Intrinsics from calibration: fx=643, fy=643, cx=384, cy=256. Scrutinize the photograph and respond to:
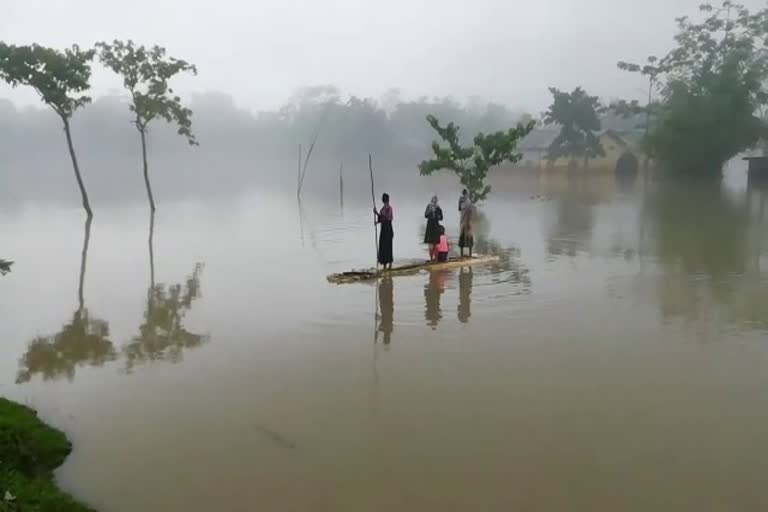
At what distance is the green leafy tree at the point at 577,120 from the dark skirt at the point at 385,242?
4157cm

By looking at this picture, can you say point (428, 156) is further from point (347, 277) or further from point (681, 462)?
point (681, 462)

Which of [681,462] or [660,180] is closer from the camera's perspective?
[681,462]

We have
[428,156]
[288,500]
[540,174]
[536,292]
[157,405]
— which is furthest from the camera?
[428,156]

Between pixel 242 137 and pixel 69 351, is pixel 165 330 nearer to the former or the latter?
pixel 69 351

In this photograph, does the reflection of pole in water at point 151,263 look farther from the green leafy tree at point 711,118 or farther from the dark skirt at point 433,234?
the green leafy tree at point 711,118

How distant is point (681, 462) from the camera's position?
213 inches

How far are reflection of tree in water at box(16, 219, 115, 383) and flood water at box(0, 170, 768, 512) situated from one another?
0.04 metres

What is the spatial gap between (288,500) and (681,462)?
3281 millimetres

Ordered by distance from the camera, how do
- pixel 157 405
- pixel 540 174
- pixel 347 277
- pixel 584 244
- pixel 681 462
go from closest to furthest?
pixel 681 462
pixel 157 405
pixel 347 277
pixel 584 244
pixel 540 174

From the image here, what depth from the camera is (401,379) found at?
741 centimetres

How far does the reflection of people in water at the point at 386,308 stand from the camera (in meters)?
9.30

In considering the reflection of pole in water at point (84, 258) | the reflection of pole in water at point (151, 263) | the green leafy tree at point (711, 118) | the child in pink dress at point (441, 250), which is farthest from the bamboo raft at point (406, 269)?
the green leafy tree at point (711, 118)

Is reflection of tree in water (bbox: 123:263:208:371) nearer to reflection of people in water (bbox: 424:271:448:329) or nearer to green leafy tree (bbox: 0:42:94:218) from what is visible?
reflection of people in water (bbox: 424:271:448:329)

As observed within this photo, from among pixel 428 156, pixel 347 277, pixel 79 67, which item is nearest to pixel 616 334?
pixel 347 277
